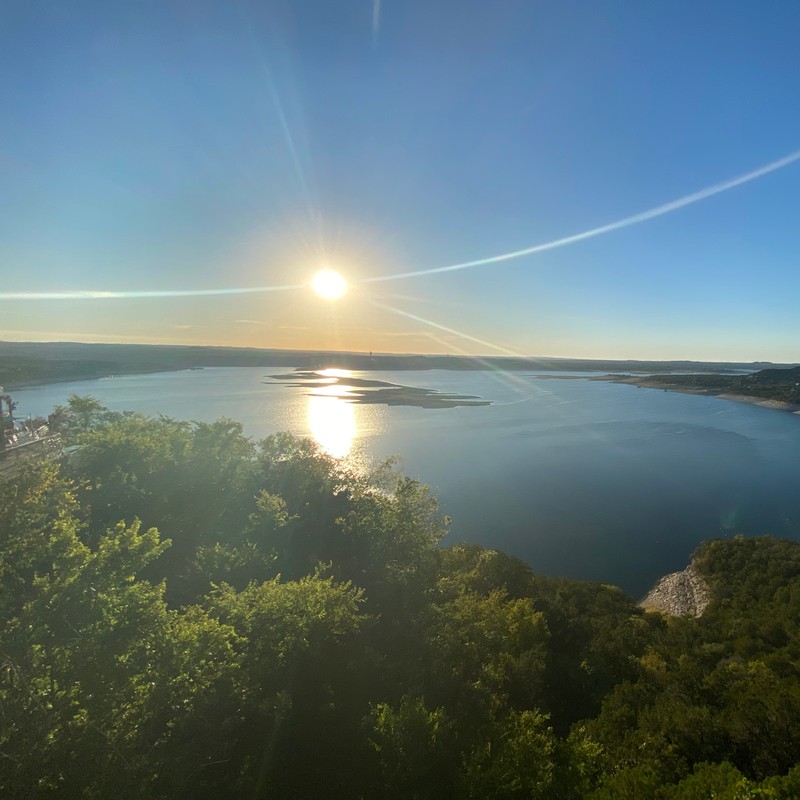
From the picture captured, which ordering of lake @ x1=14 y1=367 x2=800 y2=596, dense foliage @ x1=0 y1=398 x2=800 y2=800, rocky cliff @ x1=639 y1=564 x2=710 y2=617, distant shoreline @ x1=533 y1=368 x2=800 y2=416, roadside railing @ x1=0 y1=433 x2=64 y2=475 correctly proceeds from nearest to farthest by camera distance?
dense foliage @ x1=0 y1=398 x2=800 y2=800, roadside railing @ x1=0 y1=433 x2=64 y2=475, rocky cliff @ x1=639 y1=564 x2=710 y2=617, lake @ x1=14 y1=367 x2=800 y2=596, distant shoreline @ x1=533 y1=368 x2=800 y2=416

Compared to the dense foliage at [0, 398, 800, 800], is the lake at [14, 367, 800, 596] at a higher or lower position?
lower

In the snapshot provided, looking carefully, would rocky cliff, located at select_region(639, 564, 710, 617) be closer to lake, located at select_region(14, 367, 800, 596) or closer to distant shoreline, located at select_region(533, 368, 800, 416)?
lake, located at select_region(14, 367, 800, 596)

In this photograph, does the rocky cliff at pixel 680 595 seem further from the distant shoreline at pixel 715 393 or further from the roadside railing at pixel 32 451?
the distant shoreline at pixel 715 393

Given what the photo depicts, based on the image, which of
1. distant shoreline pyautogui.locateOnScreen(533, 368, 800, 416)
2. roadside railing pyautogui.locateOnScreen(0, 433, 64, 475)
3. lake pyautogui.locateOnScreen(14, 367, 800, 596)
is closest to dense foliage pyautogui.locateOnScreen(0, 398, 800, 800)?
roadside railing pyautogui.locateOnScreen(0, 433, 64, 475)

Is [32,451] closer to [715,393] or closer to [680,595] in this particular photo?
[680,595]

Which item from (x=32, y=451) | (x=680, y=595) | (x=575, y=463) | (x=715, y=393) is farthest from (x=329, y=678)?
(x=715, y=393)

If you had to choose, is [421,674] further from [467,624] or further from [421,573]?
[421,573]
